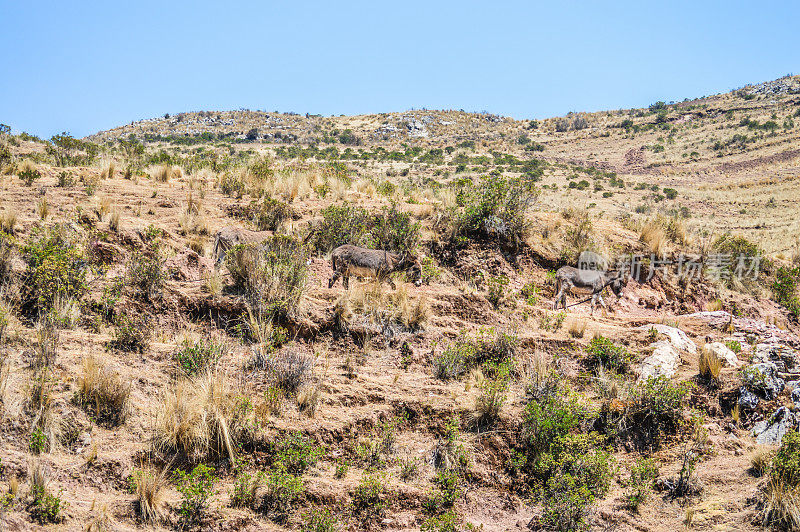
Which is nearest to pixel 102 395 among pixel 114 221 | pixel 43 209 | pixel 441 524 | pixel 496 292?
pixel 441 524

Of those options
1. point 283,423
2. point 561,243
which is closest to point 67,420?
point 283,423

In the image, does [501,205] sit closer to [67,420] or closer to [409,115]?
[67,420]

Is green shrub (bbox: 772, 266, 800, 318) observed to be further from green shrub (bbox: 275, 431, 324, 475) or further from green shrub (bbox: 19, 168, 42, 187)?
green shrub (bbox: 19, 168, 42, 187)

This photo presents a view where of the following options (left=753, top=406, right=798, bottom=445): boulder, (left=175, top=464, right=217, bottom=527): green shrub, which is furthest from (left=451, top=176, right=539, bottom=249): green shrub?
(left=175, top=464, right=217, bottom=527): green shrub

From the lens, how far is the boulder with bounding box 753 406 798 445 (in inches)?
233

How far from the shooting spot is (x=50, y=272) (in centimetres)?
625

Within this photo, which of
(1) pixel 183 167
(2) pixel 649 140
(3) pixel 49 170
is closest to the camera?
(3) pixel 49 170

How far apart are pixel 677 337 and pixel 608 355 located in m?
1.53

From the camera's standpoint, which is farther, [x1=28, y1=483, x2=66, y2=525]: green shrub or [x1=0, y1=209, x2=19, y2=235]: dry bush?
[x1=0, y1=209, x2=19, y2=235]: dry bush

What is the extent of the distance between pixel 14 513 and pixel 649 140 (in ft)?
169

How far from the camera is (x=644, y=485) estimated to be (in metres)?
5.37

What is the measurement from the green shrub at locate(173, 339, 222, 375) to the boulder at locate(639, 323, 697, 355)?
22.1 ft

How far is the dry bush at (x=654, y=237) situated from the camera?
1151 cm

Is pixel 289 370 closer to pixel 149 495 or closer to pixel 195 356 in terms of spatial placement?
pixel 195 356
